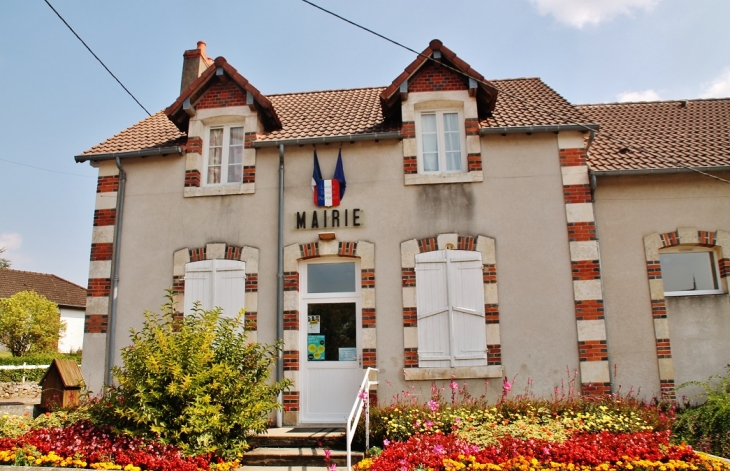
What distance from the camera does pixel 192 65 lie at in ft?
39.8

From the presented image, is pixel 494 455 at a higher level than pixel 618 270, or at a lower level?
lower

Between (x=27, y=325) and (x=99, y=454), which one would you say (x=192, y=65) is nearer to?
(x=99, y=454)

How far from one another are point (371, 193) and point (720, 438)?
5.77m

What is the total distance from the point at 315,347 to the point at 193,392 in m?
2.46

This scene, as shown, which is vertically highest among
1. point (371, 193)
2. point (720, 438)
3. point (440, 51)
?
point (440, 51)

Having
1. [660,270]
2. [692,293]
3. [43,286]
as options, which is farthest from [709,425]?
[43,286]

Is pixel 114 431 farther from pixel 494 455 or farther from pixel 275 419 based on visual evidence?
pixel 494 455

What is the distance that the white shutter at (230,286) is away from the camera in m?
8.83

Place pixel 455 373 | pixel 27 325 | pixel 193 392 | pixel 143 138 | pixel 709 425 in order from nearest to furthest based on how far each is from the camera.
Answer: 1. pixel 193 392
2. pixel 709 425
3. pixel 455 373
4. pixel 143 138
5. pixel 27 325

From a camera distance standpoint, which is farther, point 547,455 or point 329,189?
point 329,189

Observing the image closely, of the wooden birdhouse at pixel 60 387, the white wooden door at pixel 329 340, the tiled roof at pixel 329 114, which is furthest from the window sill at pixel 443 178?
the wooden birdhouse at pixel 60 387

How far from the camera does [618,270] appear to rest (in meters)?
8.92

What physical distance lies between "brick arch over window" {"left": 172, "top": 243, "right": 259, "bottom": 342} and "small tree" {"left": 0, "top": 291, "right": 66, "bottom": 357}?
19.0 m

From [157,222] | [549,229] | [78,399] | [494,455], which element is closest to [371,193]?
[549,229]
